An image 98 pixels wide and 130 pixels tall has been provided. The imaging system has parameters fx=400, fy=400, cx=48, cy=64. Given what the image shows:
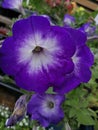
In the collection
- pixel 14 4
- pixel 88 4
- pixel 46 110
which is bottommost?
pixel 88 4

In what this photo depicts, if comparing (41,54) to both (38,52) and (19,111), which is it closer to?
(38,52)

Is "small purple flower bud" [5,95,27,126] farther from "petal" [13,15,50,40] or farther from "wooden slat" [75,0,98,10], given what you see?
"wooden slat" [75,0,98,10]

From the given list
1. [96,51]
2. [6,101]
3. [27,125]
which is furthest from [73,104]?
[6,101]

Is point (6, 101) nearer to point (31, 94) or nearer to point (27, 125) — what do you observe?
point (27, 125)

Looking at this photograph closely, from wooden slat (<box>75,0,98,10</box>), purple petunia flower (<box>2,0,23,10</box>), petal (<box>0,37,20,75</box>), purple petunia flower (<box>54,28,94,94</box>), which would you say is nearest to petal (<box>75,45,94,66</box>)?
purple petunia flower (<box>54,28,94,94</box>)

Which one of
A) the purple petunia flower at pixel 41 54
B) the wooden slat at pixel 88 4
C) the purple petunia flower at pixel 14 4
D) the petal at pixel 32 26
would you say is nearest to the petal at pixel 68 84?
the purple petunia flower at pixel 41 54

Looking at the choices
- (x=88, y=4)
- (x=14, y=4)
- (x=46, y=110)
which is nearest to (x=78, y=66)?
(x=46, y=110)
